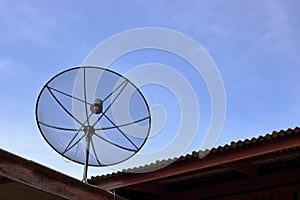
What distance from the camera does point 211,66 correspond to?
23.7 feet

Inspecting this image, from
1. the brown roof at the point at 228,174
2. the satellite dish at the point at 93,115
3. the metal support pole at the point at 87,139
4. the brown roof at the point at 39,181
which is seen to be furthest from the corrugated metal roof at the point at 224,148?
the brown roof at the point at 39,181

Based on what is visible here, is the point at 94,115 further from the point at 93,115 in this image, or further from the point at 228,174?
the point at 228,174

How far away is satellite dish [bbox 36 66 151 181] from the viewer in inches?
286

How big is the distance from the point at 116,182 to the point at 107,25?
2.61 metres

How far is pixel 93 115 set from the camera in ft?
24.9

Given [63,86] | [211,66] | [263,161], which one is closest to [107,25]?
[63,86]

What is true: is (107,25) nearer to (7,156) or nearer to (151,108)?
(151,108)

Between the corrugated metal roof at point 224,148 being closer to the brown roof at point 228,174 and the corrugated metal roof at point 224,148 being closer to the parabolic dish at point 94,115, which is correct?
the brown roof at point 228,174

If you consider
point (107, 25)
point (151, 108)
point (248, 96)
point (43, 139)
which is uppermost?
point (107, 25)

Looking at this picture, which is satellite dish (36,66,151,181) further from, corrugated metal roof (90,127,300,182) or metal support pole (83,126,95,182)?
corrugated metal roof (90,127,300,182)

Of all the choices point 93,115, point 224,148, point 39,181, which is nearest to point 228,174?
point 224,148

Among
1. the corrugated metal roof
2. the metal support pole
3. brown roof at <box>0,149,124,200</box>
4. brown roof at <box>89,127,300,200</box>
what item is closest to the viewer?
brown roof at <box>0,149,124,200</box>

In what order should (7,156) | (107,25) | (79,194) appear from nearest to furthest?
1. (7,156)
2. (79,194)
3. (107,25)

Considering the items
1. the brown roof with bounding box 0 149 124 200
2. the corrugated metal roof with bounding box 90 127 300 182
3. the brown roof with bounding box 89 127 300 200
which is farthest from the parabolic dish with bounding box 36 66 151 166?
the brown roof with bounding box 0 149 124 200
